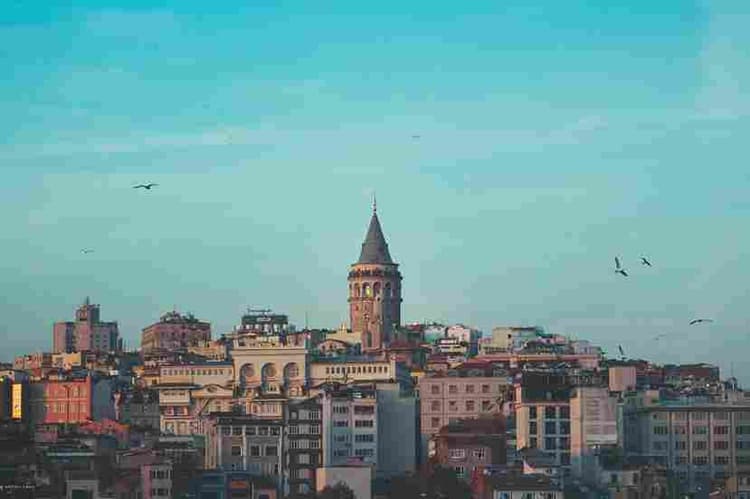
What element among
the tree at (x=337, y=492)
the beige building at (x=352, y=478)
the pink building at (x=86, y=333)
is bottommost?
the tree at (x=337, y=492)

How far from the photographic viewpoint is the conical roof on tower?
111062mm

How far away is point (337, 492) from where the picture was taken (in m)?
66.1

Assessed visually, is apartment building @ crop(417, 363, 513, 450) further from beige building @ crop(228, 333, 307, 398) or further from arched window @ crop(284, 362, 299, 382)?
arched window @ crop(284, 362, 299, 382)

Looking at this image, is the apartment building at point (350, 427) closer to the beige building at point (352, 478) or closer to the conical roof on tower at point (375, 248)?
the beige building at point (352, 478)

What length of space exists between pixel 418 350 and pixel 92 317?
115ft

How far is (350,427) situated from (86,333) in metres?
55.1

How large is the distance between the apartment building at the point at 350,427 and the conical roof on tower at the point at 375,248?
35.0 meters

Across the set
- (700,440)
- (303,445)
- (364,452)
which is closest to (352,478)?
(303,445)

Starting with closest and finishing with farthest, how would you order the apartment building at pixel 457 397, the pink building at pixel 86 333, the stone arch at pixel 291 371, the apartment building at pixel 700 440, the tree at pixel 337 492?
the tree at pixel 337 492 < the apartment building at pixel 700 440 < the apartment building at pixel 457 397 < the stone arch at pixel 291 371 < the pink building at pixel 86 333

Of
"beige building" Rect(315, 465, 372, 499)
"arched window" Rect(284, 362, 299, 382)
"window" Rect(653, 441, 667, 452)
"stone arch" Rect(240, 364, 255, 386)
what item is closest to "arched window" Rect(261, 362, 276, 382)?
"stone arch" Rect(240, 364, 255, 386)

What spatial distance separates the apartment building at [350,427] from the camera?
74188 mm

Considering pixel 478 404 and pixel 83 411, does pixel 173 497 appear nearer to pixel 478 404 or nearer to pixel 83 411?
pixel 478 404

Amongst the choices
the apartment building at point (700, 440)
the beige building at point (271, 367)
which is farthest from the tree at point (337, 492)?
the beige building at point (271, 367)

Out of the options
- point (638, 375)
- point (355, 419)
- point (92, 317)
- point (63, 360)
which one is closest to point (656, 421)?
point (355, 419)
